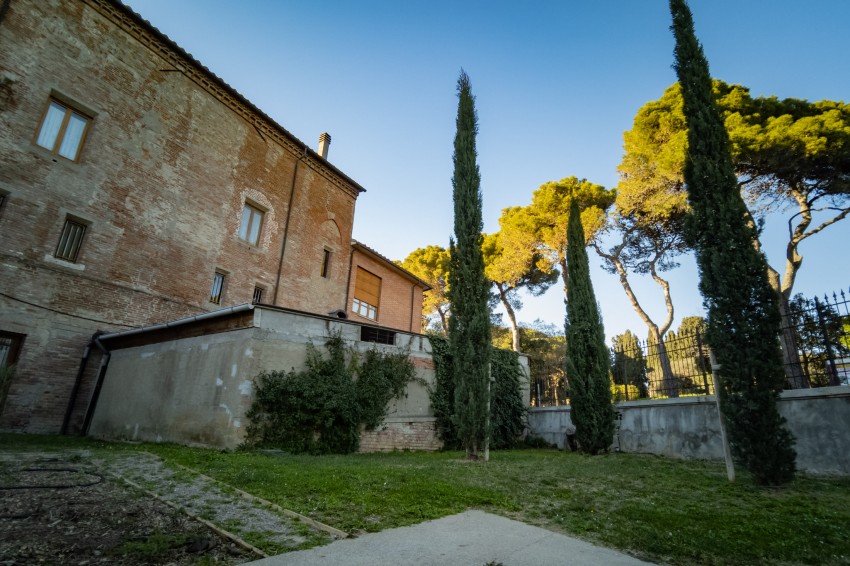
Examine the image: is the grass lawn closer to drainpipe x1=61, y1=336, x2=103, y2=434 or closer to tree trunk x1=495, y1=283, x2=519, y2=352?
drainpipe x1=61, y1=336, x2=103, y2=434

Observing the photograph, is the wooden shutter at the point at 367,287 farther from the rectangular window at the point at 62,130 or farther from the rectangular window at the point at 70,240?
the rectangular window at the point at 62,130

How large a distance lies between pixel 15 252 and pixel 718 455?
16880 mm

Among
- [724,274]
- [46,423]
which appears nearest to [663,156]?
[724,274]

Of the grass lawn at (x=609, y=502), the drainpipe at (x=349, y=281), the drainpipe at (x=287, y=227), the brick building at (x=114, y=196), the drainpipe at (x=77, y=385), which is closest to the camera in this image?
the grass lawn at (x=609, y=502)

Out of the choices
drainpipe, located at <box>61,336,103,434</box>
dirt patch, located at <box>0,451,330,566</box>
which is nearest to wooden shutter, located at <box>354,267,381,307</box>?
drainpipe, located at <box>61,336,103,434</box>

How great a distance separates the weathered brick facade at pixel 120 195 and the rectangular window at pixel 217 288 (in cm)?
24

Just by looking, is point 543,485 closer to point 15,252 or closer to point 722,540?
point 722,540

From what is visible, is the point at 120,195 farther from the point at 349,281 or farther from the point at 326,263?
Answer: the point at 349,281

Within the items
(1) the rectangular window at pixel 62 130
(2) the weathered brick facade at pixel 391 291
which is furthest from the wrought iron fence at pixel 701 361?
(1) the rectangular window at pixel 62 130

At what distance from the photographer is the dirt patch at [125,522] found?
8.50ft

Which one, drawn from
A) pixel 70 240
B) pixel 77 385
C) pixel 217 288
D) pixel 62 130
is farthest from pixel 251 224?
pixel 77 385

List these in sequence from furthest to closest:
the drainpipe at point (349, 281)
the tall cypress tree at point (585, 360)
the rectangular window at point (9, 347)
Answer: the drainpipe at point (349, 281) → the rectangular window at point (9, 347) → the tall cypress tree at point (585, 360)

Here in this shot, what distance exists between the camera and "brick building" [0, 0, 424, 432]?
10914 millimetres

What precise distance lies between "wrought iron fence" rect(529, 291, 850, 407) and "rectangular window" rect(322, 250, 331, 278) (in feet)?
35.1
